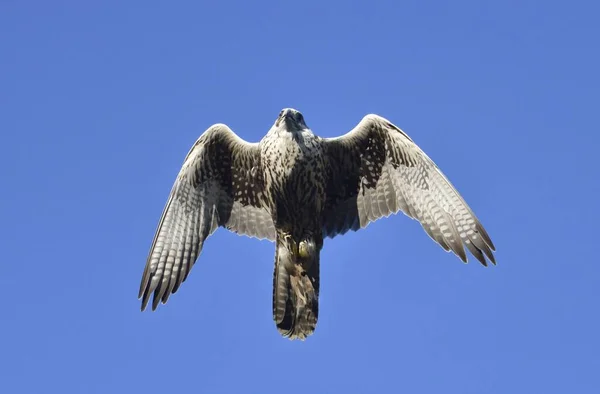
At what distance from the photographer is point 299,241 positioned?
1322 centimetres

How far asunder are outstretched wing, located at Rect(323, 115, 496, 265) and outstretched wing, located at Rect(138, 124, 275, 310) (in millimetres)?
929

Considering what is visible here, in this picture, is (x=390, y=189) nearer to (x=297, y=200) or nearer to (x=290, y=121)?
(x=297, y=200)

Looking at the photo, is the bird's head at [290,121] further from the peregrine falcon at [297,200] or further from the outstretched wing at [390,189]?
the outstretched wing at [390,189]

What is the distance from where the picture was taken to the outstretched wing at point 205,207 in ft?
43.0

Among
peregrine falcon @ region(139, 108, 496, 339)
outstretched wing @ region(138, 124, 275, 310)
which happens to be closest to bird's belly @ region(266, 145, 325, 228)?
peregrine falcon @ region(139, 108, 496, 339)

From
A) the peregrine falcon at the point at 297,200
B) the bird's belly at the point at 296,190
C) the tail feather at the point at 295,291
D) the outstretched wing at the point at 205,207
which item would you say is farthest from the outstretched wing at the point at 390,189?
the outstretched wing at the point at 205,207

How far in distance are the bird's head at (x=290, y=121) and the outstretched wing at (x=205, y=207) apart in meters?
0.57

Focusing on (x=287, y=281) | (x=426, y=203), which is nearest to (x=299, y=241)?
(x=287, y=281)

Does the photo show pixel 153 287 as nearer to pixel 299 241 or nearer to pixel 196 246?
pixel 196 246

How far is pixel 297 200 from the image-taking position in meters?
13.0

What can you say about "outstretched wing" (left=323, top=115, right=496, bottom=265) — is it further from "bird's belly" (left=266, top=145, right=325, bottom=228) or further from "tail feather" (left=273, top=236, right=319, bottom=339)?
"tail feather" (left=273, top=236, right=319, bottom=339)

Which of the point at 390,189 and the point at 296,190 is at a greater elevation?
the point at 390,189

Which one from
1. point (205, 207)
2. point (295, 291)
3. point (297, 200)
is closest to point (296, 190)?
point (297, 200)

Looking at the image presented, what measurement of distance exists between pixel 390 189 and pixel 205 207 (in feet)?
7.57
